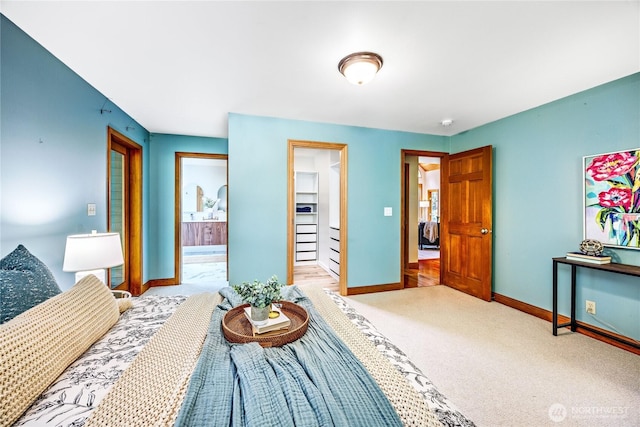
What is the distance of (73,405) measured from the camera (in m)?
0.86


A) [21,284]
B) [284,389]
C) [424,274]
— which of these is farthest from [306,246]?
[284,389]

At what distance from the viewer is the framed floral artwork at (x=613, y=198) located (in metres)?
2.33

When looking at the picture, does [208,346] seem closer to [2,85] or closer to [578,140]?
[2,85]

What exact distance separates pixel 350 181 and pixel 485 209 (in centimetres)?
183

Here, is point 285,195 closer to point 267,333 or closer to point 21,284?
point 267,333

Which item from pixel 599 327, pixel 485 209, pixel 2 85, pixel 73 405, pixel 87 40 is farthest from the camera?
pixel 485 209

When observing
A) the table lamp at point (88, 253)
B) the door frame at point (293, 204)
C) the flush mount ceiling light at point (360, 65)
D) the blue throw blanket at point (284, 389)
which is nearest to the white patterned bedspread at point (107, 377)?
the blue throw blanket at point (284, 389)

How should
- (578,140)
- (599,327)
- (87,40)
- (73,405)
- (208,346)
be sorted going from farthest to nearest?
(578,140) → (599,327) → (87,40) → (208,346) → (73,405)

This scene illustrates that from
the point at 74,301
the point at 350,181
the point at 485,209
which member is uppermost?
the point at 350,181

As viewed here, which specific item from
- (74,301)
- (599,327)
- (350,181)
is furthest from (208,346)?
(599,327)

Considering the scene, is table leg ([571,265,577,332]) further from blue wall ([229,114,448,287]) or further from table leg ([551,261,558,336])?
blue wall ([229,114,448,287])

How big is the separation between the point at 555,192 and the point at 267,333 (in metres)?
3.36

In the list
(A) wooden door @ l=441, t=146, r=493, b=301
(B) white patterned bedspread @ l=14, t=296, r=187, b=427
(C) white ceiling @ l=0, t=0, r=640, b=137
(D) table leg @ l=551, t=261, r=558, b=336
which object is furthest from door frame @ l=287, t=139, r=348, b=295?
(D) table leg @ l=551, t=261, r=558, b=336

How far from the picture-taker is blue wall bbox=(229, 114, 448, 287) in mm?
3336
